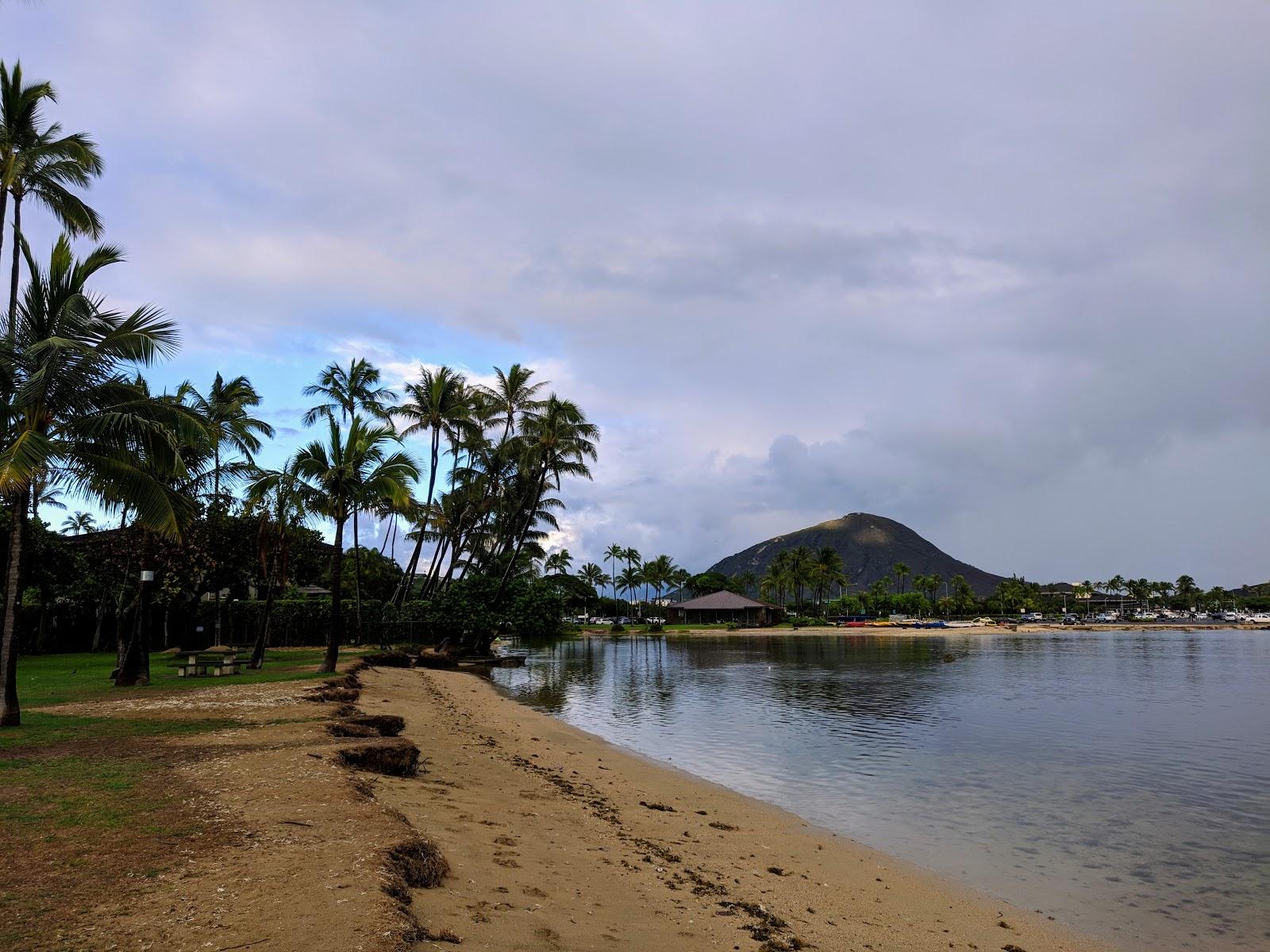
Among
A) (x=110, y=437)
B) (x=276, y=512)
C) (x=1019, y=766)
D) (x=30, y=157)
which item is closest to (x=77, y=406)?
(x=110, y=437)

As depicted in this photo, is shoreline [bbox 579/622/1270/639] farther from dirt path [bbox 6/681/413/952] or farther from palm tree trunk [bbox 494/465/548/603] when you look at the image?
dirt path [bbox 6/681/413/952]

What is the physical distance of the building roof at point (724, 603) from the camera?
4161 inches

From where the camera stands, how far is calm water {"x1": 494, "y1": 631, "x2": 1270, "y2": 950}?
30.3ft

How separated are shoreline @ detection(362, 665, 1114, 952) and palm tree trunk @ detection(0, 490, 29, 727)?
6.15 meters

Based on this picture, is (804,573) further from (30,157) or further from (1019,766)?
(30,157)

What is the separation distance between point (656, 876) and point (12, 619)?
10964 mm

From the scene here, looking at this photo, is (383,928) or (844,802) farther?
(844,802)

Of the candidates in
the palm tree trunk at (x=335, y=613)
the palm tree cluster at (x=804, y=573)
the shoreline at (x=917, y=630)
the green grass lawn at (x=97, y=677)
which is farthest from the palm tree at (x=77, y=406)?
the palm tree cluster at (x=804, y=573)

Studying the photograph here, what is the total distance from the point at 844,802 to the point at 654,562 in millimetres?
106905

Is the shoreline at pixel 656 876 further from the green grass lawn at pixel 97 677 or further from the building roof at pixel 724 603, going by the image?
the building roof at pixel 724 603

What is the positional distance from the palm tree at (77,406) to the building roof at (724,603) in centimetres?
9619

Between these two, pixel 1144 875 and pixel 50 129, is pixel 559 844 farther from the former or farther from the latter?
pixel 50 129

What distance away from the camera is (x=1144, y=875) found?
963 cm

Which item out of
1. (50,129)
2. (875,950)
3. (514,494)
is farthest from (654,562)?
(875,950)
